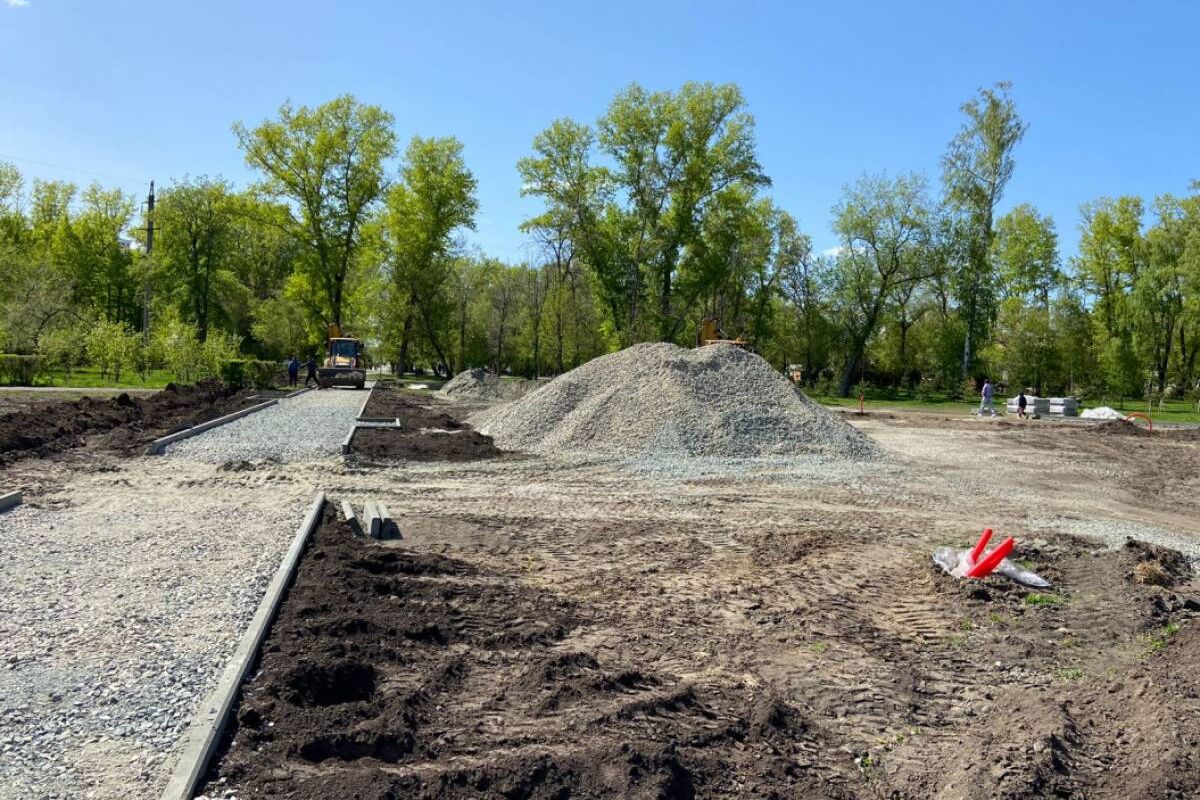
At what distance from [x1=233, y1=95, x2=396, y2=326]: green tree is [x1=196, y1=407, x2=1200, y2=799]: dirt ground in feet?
138

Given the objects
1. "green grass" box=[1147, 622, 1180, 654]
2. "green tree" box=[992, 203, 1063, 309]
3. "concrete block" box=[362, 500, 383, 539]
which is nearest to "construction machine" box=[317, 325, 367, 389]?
"concrete block" box=[362, 500, 383, 539]

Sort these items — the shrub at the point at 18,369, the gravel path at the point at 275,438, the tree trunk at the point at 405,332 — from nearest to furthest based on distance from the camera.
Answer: the gravel path at the point at 275,438, the shrub at the point at 18,369, the tree trunk at the point at 405,332

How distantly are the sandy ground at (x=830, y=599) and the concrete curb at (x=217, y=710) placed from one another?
0.48 feet

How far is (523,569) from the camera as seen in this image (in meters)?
7.46

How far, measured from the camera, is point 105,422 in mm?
17766

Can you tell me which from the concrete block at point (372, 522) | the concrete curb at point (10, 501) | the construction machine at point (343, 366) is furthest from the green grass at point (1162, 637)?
the construction machine at point (343, 366)

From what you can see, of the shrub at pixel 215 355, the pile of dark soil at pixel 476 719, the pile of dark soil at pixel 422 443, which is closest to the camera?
the pile of dark soil at pixel 476 719

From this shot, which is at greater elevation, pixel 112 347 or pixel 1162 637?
pixel 112 347

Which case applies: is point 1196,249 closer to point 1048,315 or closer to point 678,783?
point 1048,315

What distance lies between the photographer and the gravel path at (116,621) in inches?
140

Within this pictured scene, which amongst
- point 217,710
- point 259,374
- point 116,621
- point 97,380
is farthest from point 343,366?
point 217,710

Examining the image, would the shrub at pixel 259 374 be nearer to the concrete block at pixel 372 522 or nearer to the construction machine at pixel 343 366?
the construction machine at pixel 343 366

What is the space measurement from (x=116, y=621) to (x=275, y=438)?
11385 mm

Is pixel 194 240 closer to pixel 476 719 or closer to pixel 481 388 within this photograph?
pixel 481 388
